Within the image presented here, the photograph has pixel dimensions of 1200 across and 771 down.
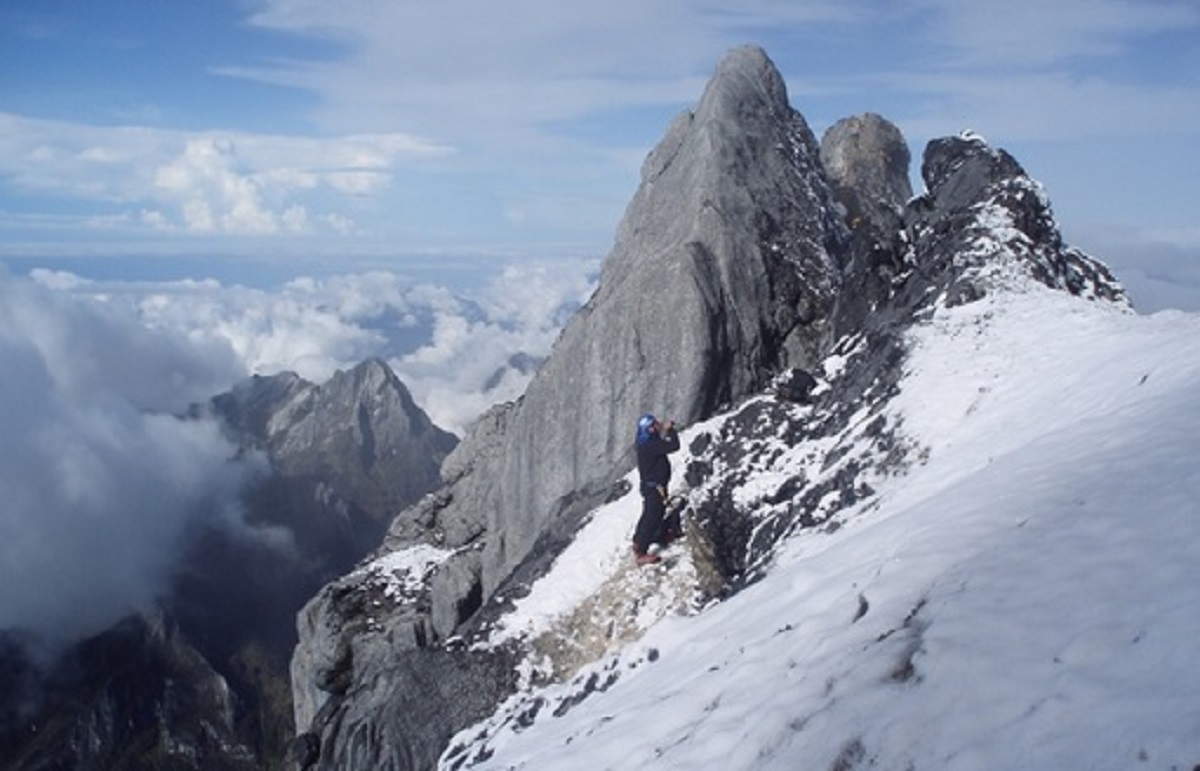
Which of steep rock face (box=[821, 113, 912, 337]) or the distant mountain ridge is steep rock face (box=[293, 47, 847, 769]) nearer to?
steep rock face (box=[821, 113, 912, 337])

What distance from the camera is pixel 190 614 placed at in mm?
165750

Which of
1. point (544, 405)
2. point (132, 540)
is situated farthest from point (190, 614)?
point (544, 405)

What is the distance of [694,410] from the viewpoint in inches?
1361

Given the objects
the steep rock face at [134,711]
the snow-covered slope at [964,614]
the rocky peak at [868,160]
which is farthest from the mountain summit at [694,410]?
the steep rock face at [134,711]

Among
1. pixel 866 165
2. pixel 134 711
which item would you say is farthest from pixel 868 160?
pixel 134 711

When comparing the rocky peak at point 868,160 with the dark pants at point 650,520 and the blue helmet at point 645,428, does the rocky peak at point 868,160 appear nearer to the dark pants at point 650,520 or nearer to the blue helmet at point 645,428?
the blue helmet at point 645,428

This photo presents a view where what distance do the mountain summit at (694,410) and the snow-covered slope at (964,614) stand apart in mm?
863

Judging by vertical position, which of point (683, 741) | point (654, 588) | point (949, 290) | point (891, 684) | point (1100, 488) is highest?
point (949, 290)

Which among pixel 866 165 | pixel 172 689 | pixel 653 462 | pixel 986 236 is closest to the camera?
pixel 653 462

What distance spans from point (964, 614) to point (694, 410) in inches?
936

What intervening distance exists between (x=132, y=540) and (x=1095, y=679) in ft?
717

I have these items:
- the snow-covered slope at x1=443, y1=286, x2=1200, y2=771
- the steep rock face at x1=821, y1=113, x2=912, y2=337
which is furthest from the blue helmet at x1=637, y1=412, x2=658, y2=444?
the steep rock face at x1=821, y1=113, x2=912, y2=337

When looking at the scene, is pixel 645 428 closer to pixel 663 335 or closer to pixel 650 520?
pixel 650 520

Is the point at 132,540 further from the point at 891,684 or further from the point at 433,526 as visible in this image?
the point at 891,684
